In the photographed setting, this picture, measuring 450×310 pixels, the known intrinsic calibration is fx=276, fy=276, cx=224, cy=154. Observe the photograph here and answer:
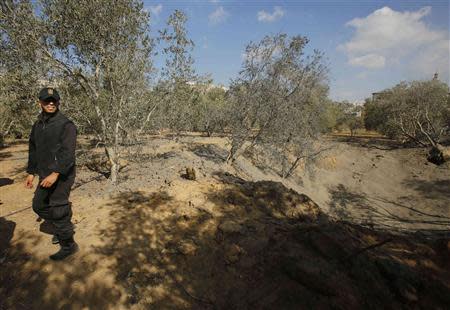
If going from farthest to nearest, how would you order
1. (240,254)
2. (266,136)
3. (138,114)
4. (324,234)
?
(266,136) < (138,114) < (240,254) < (324,234)

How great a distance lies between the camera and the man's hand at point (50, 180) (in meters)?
3.80

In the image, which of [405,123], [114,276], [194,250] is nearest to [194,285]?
[194,250]

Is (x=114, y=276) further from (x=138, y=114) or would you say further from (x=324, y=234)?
(x=138, y=114)

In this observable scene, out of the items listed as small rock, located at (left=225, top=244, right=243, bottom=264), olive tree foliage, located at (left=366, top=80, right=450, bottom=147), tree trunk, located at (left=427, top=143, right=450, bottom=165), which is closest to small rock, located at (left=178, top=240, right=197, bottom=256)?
small rock, located at (left=225, top=244, right=243, bottom=264)

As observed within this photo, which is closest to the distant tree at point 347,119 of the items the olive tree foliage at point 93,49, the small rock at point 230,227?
the olive tree foliage at point 93,49

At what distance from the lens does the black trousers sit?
417cm

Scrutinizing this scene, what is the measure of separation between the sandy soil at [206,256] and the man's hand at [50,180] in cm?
141

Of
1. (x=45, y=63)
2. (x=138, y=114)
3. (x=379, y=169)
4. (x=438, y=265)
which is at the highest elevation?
(x=45, y=63)

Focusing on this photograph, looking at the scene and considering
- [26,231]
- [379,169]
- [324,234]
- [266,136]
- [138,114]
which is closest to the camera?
[324,234]

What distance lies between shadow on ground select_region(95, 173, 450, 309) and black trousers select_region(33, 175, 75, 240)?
860 mm

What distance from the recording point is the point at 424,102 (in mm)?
27031

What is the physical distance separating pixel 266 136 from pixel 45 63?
34.3 ft

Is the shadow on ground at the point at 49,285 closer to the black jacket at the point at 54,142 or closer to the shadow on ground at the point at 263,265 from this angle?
the shadow on ground at the point at 263,265

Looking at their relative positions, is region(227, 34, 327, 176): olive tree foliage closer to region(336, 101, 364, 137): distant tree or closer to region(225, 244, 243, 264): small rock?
region(225, 244, 243, 264): small rock
